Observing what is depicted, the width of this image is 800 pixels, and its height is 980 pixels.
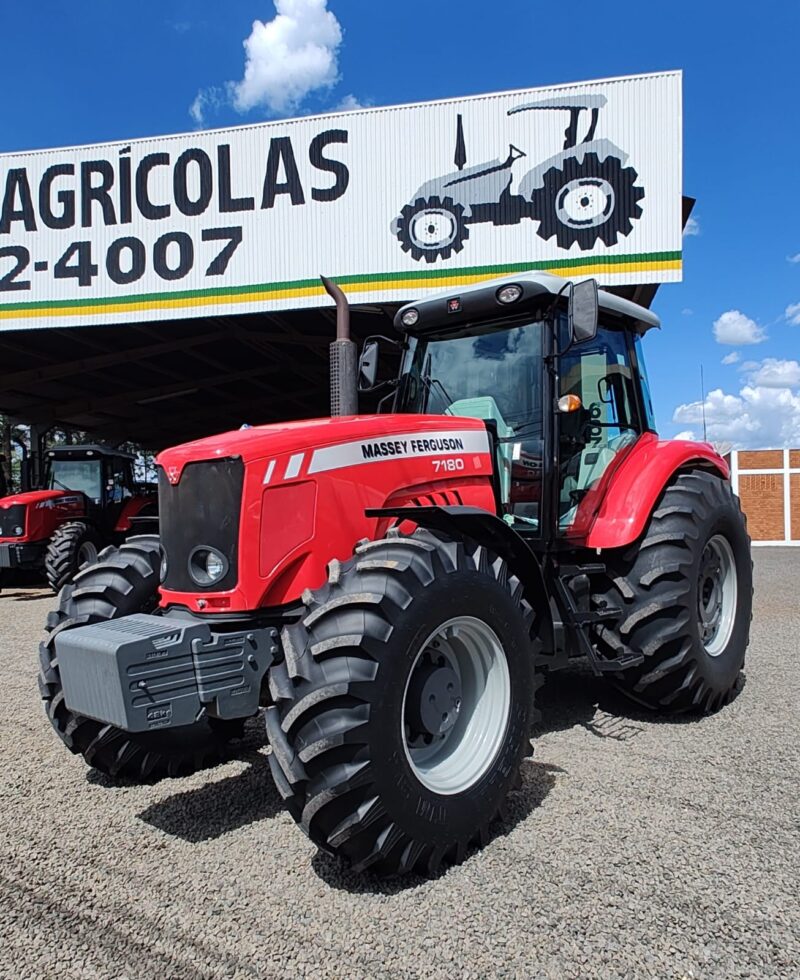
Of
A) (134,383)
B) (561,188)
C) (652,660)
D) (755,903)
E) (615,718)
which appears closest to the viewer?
(755,903)

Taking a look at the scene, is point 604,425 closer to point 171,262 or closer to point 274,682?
point 274,682

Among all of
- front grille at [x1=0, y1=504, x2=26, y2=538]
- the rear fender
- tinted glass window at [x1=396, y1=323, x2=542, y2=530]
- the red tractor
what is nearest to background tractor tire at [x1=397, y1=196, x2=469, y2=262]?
the red tractor

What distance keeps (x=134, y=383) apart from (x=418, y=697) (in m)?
17.4

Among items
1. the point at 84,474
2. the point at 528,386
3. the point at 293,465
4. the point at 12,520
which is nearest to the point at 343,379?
the point at 528,386

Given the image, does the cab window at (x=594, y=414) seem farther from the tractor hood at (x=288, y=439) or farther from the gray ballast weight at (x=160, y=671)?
the gray ballast weight at (x=160, y=671)

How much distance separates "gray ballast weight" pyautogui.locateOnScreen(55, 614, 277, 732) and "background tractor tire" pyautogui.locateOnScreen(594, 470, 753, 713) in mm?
2185

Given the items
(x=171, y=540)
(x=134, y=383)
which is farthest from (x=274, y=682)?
(x=134, y=383)

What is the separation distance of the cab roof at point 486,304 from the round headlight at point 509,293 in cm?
2

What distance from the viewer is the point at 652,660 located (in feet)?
13.7

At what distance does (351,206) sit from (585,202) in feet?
10.9

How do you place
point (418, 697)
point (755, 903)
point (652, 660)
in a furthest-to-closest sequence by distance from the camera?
point (652, 660)
point (418, 697)
point (755, 903)

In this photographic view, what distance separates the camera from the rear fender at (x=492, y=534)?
3.20 meters

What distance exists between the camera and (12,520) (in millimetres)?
12117

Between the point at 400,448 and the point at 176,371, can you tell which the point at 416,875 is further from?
the point at 176,371
